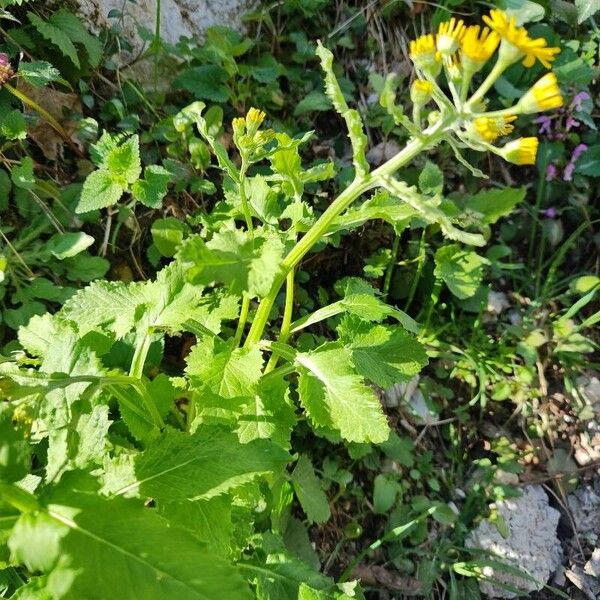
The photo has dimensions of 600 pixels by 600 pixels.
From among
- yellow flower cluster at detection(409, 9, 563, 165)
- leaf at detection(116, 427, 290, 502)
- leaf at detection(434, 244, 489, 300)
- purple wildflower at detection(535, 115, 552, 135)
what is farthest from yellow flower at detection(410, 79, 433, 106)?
purple wildflower at detection(535, 115, 552, 135)

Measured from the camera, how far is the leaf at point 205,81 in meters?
2.48

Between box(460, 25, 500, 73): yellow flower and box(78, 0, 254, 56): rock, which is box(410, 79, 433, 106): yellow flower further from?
box(78, 0, 254, 56): rock

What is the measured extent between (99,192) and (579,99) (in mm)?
2281

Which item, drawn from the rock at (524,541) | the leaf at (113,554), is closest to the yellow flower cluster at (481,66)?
the leaf at (113,554)

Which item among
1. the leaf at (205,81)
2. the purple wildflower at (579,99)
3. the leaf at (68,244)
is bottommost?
the purple wildflower at (579,99)

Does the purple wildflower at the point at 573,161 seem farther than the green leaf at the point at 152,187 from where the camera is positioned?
Yes

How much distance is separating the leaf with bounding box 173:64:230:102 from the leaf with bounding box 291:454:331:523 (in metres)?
1.43

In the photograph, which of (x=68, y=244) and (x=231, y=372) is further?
(x=68, y=244)

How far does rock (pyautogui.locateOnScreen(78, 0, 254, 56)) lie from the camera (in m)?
2.42

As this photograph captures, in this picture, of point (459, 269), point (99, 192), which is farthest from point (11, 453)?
point (459, 269)

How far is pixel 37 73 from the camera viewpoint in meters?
2.04

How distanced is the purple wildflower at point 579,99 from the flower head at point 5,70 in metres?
2.44

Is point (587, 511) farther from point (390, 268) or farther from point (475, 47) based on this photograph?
point (475, 47)

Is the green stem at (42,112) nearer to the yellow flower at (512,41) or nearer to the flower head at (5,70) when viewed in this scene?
the flower head at (5,70)
